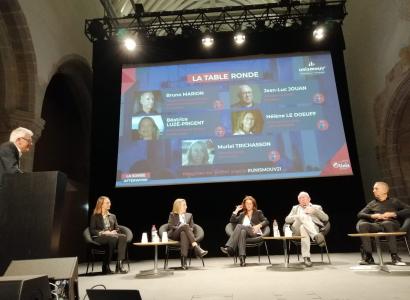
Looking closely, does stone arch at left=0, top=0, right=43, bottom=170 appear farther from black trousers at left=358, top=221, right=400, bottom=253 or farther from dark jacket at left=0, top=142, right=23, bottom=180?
black trousers at left=358, top=221, right=400, bottom=253

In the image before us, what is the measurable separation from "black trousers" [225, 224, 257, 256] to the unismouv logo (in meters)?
3.30

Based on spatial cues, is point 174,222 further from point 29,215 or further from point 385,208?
point 29,215

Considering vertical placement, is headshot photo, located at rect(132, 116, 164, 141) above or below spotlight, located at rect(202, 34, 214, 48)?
below

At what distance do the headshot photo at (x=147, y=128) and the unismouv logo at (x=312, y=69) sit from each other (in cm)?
277

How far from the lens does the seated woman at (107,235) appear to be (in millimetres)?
4723

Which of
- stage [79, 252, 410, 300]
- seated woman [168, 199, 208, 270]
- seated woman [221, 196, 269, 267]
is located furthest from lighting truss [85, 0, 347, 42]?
stage [79, 252, 410, 300]

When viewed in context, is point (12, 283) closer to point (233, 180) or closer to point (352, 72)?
point (233, 180)

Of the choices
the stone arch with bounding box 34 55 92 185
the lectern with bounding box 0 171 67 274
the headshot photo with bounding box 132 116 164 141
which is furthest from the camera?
the stone arch with bounding box 34 55 92 185

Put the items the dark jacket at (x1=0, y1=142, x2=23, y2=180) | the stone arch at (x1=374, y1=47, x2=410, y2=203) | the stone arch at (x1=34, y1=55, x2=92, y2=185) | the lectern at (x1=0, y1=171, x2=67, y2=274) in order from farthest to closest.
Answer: the stone arch at (x1=34, y1=55, x2=92, y2=185) → the stone arch at (x1=374, y1=47, x2=410, y2=203) → the dark jacket at (x1=0, y1=142, x2=23, y2=180) → the lectern at (x1=0, y1=171, x2=67, y2=274)

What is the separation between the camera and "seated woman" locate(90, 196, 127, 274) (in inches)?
186

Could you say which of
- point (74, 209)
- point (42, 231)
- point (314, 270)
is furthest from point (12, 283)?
point (74, 209)

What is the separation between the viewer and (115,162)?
22.9ft

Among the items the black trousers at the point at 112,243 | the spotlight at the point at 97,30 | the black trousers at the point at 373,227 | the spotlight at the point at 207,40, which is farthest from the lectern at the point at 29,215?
the spotlight at the point at 97,30

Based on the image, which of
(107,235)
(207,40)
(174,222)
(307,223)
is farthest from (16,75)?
(307,223)
